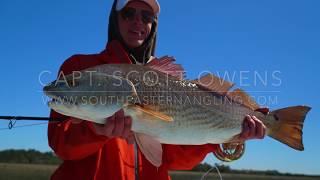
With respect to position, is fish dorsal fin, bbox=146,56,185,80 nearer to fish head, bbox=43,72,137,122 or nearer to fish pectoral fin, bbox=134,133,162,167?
fish head, bbox=43,72,137,122

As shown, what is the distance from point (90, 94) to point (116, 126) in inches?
16.2

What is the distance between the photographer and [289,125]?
6.27m

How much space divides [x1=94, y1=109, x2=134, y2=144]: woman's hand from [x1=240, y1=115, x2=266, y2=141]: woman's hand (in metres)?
1.65

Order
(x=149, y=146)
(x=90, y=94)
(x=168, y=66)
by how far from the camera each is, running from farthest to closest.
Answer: (x=168, y=66)
(x=149, y=146)
(x=90, y=94)

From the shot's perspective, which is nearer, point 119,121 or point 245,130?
point 119,121

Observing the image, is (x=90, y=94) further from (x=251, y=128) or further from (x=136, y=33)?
(x=251, y=128)

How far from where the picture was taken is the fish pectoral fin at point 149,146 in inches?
204

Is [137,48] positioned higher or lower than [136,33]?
lower

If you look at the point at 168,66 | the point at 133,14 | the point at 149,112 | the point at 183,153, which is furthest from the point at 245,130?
the point at 133,14

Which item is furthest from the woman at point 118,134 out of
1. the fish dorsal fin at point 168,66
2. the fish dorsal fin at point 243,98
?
the fish dorsal fin at point 168,66

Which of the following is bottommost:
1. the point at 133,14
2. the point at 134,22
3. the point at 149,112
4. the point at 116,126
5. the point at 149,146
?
the point at 149,146

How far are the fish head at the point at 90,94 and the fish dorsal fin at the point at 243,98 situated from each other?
175cm

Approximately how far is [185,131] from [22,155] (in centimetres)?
7218

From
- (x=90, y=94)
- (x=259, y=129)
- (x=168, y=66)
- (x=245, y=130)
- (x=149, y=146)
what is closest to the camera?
(x=90, y=94)
